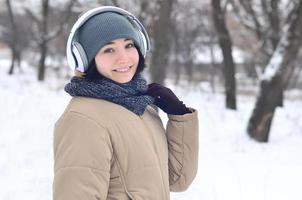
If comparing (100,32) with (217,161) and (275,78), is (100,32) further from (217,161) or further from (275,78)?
(275,78)

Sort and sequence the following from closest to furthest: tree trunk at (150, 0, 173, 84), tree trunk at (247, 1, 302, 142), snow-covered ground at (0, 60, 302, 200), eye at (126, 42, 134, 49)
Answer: eye at (126, 42, 134, 49)
snow-covered ground at (0, 60, 302, 200)
tree trunk at (247, 1, 302, 142)
tree trunk at (150, 0, 173, 84)

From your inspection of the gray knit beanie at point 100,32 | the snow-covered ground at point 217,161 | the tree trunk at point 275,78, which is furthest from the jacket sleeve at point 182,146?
the tree trunk at point 275,78

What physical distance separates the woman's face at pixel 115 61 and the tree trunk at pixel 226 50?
11309mm

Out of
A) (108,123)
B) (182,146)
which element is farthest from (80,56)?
(182,146)

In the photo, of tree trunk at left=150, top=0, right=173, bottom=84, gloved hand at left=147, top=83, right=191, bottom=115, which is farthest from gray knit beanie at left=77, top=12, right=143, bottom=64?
tree trunk at left=150, top=0, right=173, bottom=84

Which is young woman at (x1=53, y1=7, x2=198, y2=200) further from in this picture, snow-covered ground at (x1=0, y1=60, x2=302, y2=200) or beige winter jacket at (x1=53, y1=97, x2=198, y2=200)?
snow-covered ground at (x1=0, y1=60, x2=302, y2=200)

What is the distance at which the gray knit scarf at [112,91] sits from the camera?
197cm

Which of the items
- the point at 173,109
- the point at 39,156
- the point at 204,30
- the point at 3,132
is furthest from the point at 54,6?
the point at 173,109

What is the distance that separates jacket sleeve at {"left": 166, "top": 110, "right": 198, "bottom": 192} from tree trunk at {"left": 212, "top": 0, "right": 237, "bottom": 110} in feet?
36.2

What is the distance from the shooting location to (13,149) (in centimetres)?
752

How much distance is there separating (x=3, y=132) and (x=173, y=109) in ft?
23.1

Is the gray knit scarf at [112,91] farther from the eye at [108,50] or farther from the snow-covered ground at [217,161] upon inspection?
the snow-covered ground at [217,161]

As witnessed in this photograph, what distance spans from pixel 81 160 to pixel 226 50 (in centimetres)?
1235

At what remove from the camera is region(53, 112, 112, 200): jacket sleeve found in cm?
181
